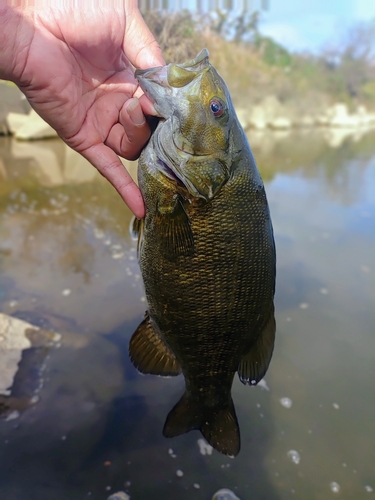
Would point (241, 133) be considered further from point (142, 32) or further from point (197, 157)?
point (142, 32)

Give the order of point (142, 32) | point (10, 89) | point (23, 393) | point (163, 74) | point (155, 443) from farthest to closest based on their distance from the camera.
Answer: point (10, 89), point (23, 393), point (155, 443), point (142, 32), point (163, 74)

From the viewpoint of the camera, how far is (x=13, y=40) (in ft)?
5.88

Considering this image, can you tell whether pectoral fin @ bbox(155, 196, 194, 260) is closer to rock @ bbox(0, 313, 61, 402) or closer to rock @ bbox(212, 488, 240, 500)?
rock @ bbox(212, 488, 240, 500)

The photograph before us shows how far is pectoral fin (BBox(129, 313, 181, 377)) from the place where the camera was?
1.90 meters

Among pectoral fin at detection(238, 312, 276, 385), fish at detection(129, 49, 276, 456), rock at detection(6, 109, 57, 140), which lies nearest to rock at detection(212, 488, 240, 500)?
pectoral fin at detection(238, 312, 276, 385)

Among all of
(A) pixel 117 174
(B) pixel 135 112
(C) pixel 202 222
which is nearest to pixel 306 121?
(A) pixel 117 174

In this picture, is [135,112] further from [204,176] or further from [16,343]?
[16,343]

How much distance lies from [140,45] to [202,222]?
3.28ft

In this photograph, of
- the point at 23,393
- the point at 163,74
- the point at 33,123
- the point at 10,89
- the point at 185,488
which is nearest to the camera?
the point at 163,74

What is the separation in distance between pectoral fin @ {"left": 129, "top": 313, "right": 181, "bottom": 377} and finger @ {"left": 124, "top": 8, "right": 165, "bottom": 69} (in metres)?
1.27

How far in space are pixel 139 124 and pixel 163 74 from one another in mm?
232

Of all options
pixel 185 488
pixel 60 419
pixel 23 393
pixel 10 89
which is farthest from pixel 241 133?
pixel 10 89

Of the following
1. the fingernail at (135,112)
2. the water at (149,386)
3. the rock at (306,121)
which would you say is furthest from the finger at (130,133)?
the rock at (306,121)

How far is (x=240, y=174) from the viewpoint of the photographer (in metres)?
1.61
